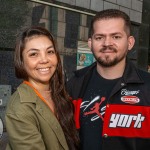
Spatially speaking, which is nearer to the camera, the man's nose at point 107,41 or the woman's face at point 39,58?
the woman's face at point 39,58

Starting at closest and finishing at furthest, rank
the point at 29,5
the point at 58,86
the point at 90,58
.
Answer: the point at 58,86
the point at 29,5
the point at 90,58

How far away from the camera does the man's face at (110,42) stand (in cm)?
271

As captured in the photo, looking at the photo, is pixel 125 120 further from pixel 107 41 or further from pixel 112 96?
pixel 107 41

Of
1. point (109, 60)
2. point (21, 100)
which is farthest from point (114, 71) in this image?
point (21, 100)

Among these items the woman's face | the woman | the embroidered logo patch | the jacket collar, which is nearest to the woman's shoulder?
the woman

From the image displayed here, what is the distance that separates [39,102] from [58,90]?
402 mm

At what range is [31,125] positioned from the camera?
2248 millimetres

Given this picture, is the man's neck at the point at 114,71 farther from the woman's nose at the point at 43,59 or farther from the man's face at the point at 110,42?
→ the woman's nose at the point at 43,59

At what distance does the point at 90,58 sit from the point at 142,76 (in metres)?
5.18

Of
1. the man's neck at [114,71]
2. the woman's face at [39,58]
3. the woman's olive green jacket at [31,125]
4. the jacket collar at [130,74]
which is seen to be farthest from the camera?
the man's neck at [114,71]

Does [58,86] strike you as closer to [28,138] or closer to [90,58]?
[28,138]

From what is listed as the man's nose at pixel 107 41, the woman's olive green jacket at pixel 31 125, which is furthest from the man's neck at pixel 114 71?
the woman's olive green jacket at pixel 31 125

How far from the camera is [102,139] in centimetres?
258

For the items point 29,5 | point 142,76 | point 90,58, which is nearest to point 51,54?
point 142,76
